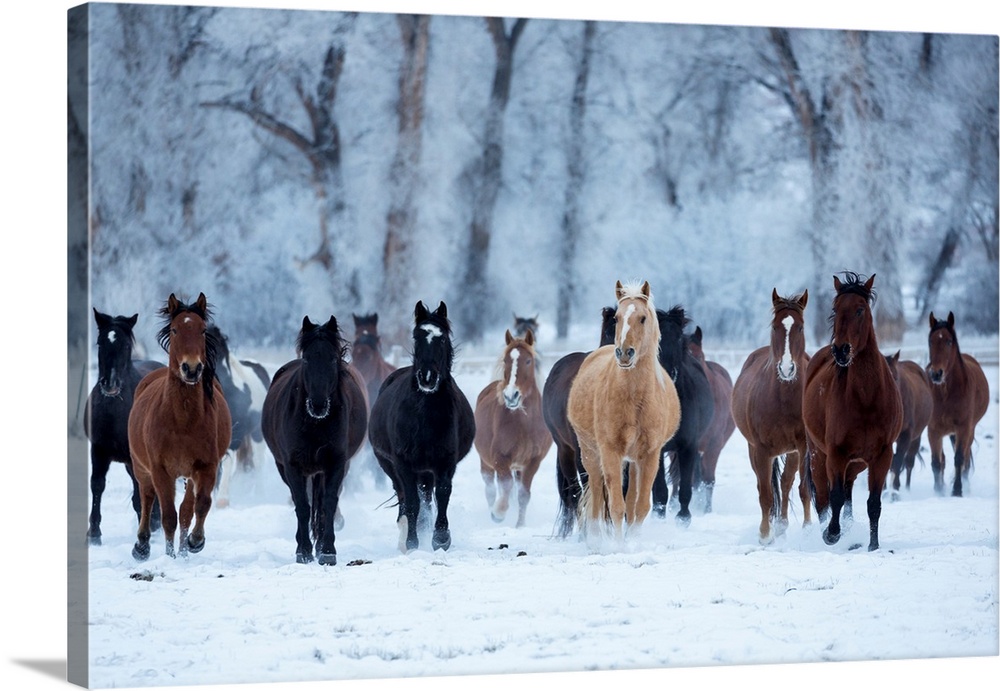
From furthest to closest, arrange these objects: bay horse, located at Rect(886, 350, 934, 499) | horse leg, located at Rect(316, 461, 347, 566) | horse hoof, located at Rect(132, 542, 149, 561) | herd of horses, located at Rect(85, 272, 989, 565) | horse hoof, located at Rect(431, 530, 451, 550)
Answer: bay horse, located at Rect(886, 350, 934, 499), horse hoof, located at Rect(431, 530, 451, 550), horse leg, located at Rect(316, 461, 347, 566), herd of horses, located at Rect(85, 272, 989, 565), horse hoof, located at Rect(132, 542, 149, 561)

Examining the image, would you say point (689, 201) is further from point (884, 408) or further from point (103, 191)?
point (103, 191)

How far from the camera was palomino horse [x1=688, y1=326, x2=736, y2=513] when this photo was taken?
27.0 ft

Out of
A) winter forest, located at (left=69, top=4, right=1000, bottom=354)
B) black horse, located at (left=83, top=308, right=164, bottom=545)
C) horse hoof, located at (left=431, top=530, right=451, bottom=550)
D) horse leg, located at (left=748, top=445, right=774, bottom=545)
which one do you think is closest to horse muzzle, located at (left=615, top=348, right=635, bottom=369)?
winter forest, located at (left=69, top=4, right=1000, bottom=354)

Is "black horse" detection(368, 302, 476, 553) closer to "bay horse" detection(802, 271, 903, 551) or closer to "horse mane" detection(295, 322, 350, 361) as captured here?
"horse mane" detection(295, 322, 350, 361)

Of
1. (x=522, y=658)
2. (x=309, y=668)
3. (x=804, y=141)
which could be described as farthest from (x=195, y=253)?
(x=804, y=141)

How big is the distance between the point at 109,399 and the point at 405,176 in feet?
6.29

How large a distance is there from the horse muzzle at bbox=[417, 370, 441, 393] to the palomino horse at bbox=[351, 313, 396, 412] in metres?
0.15

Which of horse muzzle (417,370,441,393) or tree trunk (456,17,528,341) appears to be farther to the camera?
tree trunk (456,17,528,341)

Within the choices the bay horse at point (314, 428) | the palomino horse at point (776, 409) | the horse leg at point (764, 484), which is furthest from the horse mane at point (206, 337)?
the horse leg at point (764, 484)

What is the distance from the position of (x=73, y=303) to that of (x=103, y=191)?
57cm

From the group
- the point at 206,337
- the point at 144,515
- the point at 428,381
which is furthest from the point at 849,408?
the point at 144,515

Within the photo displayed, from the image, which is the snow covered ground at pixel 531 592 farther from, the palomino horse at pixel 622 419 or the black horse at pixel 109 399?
the palomino horse at pixel 622 419

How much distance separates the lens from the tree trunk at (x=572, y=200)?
8008 millimetres

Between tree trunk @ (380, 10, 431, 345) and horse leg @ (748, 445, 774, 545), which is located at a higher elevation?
tree trunk @ (380, 10, 431, 345)
